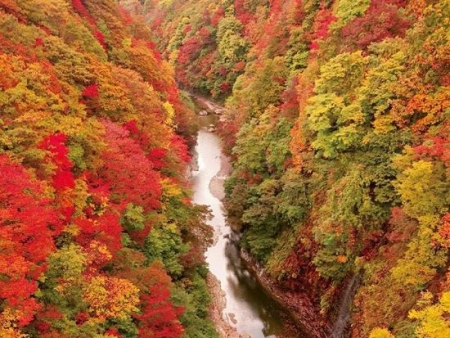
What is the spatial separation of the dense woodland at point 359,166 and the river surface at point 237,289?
1849 millimetres

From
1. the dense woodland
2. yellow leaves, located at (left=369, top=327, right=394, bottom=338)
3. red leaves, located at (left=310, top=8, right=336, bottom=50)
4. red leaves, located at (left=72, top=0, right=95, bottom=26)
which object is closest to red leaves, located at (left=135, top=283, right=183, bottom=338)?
yellow leaves, located at (left=369, top=327, right=394, bottom=338)

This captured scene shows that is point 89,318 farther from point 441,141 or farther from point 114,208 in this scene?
point 441,141

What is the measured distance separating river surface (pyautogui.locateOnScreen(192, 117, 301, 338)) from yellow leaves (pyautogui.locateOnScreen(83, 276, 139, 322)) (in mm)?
13744

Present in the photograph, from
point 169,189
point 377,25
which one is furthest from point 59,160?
point 377,25

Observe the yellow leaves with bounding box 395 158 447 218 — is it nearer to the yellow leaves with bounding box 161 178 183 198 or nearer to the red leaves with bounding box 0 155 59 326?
the yellow leaves with bounding box 161 178 183 198

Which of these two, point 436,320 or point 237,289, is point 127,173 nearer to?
point 237,289

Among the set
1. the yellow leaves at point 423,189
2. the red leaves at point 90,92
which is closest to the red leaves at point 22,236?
the red leaves at point 90,92

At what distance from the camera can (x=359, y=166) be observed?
90.7 ft

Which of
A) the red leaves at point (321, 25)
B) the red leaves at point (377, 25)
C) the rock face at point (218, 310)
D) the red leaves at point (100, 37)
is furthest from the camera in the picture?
the red leaves at point (321, 25)

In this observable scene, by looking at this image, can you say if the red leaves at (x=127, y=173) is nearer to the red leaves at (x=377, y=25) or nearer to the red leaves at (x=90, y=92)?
the red leaves at (x=90, y=92)

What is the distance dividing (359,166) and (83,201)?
54.7 ft

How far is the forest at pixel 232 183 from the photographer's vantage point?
18.7m

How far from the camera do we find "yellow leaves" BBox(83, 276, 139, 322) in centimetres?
1866

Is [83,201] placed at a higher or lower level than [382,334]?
lower
